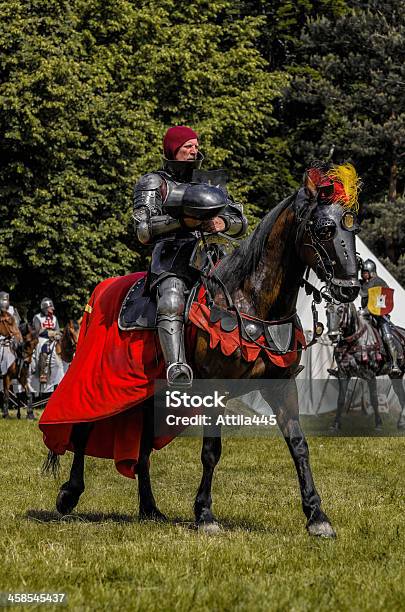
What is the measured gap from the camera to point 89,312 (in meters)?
8.28

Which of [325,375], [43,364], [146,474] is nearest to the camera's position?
[146,474]

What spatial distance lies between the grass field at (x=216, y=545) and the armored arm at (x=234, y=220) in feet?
6.37

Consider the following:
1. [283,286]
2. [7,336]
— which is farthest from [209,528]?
[7,336]

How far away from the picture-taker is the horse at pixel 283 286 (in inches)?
267

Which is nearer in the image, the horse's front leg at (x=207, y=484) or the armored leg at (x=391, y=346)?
the horse's front leg at (x=207, y=484)

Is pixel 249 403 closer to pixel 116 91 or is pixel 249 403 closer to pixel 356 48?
pixel 116 91

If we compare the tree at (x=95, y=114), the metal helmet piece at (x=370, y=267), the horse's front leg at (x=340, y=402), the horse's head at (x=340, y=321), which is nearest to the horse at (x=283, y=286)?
the horse's head at (x=340, y=321)

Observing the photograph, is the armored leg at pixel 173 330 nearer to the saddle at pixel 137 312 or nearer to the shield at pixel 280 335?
the saddle at pixel 137 312

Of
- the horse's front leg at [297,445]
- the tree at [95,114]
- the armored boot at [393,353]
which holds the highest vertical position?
the tree at [95,114]

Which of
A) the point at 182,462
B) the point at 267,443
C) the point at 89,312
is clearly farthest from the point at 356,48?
the point at 89,312

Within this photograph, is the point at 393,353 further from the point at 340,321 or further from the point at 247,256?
the point at 247,256

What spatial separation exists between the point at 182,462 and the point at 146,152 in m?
20.4

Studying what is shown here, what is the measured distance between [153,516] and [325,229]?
2.58m

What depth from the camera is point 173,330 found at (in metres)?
7.08
